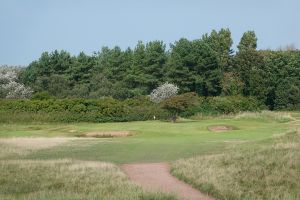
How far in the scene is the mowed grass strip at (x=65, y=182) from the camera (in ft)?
45.1

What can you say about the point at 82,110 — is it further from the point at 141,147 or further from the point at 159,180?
the point at 159,180

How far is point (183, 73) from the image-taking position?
241ft

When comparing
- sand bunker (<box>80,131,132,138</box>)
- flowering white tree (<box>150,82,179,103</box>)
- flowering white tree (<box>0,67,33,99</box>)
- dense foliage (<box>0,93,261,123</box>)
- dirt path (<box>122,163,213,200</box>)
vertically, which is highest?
flowering white tree (<box>0,67,33,99</box>)

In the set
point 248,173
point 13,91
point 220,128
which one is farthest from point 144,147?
point 13,91

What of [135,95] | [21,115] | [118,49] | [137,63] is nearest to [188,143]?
[21,115]

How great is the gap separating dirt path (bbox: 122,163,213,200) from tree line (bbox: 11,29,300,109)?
5006cm

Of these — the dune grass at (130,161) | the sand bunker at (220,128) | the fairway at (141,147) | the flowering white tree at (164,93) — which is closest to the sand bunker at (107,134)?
the fairway at (141,147)

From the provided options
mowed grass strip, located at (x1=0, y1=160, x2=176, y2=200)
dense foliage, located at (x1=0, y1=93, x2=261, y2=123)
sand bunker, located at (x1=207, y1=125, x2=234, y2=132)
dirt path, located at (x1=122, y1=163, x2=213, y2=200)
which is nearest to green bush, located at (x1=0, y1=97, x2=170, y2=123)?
dense foliage, located at (x1=0, y1=93, x2=261, y2=123)

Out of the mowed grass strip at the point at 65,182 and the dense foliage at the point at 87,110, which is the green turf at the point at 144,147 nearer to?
the mowed grass strip at the point at 65,182

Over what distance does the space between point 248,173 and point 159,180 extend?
3.24 meters

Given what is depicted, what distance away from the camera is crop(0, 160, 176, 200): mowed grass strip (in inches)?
541

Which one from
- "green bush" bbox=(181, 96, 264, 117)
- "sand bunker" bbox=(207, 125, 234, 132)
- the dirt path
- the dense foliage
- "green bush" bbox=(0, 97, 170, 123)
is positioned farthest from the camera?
"green bush" bbox=(181, 96, 264, 117)

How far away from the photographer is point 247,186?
52.3ft

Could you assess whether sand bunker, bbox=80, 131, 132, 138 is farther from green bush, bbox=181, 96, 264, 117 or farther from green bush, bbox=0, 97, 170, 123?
green bush, bbox=181, 96, 264, 117
